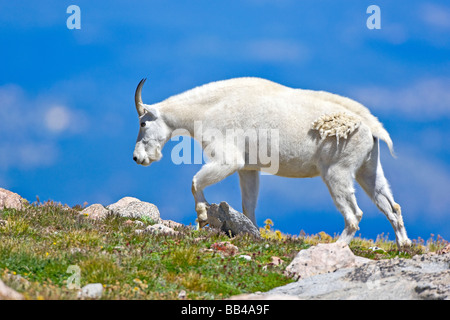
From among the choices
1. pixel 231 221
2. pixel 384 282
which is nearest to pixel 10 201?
pixel 231 221

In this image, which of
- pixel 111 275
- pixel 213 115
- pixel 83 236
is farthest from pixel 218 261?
pixel 213 115

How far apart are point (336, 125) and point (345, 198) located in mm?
1605

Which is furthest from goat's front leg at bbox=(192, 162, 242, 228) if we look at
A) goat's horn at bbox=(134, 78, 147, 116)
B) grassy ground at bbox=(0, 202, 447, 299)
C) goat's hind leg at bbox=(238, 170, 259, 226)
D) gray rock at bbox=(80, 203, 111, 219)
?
gray rock at bbox=(80, 203, 111, 219)

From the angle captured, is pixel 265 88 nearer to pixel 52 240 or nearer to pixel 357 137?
pixel 357 137

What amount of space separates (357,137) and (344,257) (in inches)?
147

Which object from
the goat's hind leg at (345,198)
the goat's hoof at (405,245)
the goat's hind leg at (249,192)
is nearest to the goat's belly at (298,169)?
the goat's hind leg at (345,198)

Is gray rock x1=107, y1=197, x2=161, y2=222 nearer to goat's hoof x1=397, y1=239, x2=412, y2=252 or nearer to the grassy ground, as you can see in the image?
the grassy ground

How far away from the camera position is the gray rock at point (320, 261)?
29.0ft

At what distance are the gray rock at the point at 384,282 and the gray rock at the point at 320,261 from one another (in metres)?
0.49

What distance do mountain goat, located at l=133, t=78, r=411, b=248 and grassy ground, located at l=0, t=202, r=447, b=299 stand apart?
128cm

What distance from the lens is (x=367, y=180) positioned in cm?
1280

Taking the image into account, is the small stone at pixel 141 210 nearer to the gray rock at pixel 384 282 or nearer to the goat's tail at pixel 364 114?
the goat's tail at pixel 364 114
